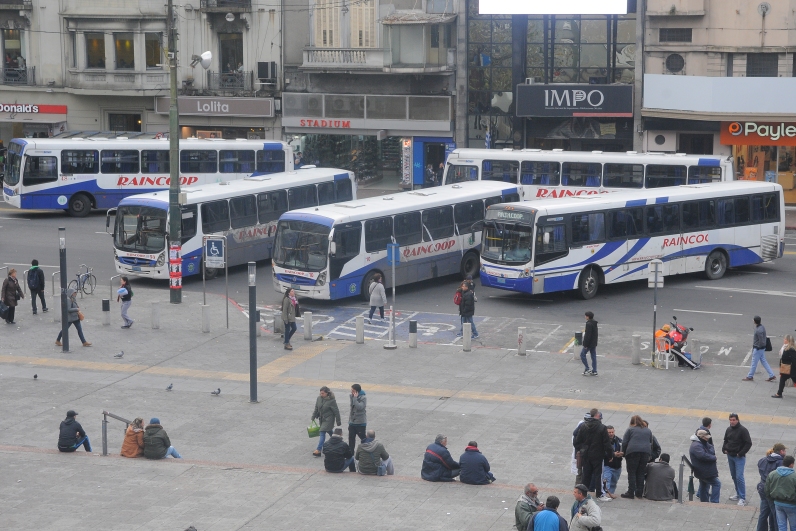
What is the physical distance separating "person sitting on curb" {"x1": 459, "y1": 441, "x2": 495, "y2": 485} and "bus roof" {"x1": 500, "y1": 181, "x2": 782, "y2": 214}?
14451 mm

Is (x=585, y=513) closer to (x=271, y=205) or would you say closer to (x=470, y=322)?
(x=470, y=322)

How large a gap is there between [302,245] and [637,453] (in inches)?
626

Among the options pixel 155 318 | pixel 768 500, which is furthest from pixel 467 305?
pixel 768 500

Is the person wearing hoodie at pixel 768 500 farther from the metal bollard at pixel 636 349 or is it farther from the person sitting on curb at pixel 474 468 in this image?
the metal bollard at pixel 636 349

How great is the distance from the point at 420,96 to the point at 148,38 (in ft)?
43.7

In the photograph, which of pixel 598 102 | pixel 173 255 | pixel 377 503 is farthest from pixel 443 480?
pixel 598 102

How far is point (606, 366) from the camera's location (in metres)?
26.4

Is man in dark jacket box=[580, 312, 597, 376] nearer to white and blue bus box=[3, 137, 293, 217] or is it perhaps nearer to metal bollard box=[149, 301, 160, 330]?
metal bollard box=[149, 301, 160, 330]

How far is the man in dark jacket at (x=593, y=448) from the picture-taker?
17781 mm

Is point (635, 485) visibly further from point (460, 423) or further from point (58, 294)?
point (58, 294)

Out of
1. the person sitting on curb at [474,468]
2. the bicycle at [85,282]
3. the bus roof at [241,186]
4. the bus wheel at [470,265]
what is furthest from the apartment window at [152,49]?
the person sitting on curb at [474,468]

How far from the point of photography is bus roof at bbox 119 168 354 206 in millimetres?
35125

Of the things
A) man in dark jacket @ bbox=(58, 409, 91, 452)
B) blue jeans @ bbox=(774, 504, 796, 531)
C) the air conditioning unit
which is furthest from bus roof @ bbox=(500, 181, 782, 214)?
blue jeans @ bbox=(774, 504, 796, 531)

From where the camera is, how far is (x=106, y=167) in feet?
149
